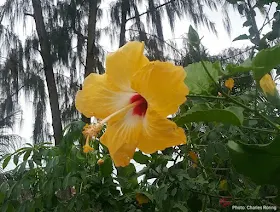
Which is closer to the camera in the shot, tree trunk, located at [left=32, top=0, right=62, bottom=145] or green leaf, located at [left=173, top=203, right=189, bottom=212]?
green leaf, located at [left=173, top=203, right=189, bottom=212]

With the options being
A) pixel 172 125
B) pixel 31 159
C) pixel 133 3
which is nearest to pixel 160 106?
pixel 172 125

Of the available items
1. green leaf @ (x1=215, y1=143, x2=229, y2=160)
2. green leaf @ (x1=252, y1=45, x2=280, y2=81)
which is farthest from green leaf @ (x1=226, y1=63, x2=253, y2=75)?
green leaf @ (x1=215, y1=143, x2=229, y2=160)

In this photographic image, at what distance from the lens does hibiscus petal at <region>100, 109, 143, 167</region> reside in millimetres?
259

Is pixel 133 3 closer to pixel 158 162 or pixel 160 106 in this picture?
pixel 158 162

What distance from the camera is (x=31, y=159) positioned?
76 centimetres

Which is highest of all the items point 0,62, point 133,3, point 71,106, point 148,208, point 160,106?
point 133,3

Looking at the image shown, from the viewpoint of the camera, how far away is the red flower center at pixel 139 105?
0.87 feet

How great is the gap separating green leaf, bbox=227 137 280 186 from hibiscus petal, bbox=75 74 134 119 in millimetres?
95

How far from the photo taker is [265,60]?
9.6 inches

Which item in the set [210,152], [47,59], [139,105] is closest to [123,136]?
[139,105]

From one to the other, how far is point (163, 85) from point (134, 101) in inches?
1.9

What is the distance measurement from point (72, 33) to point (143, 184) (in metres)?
2.96

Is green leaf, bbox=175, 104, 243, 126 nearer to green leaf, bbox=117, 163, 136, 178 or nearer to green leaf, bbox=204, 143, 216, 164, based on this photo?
green leaf, bbox=204, 143, 216, 164

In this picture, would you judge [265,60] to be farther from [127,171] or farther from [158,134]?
[127,171]
